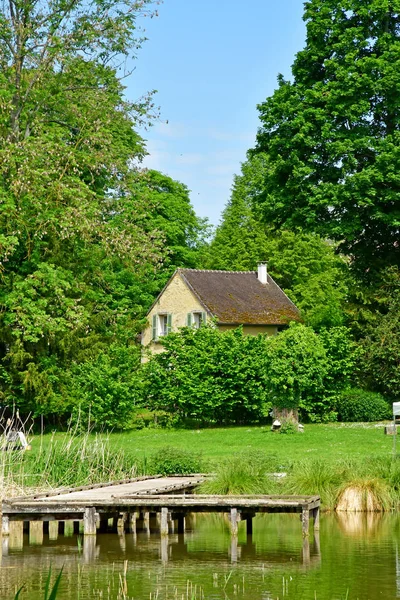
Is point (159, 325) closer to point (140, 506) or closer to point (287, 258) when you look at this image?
point (287, 258)

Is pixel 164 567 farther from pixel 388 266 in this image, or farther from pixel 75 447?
pixel 388 266

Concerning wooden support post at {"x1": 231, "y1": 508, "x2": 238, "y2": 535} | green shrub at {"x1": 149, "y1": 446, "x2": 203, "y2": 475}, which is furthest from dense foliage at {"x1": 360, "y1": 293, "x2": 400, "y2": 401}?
wooden support post at {"x1": 231, "y1": 508, "x2": 238, "y2": 535}

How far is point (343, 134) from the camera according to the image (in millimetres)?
37969

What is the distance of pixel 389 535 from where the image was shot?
18.3m

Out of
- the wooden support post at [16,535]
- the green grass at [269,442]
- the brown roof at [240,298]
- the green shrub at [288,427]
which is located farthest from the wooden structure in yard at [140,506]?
the brown roof at [240,298]

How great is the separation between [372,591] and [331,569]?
162 centimetres

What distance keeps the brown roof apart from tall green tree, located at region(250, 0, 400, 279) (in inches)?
411

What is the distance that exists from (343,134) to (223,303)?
15169 mm

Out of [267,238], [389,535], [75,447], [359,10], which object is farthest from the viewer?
[267,238]

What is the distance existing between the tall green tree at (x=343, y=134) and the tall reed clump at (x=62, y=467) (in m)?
16.8

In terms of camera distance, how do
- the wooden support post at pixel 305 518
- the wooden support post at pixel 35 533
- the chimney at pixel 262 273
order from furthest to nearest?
the chimney at pixel 262 273
the wooden support post at pixel 35 533
the wooden support post at pixel 305 518

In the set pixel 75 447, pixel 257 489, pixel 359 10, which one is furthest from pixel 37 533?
pixel 359 10

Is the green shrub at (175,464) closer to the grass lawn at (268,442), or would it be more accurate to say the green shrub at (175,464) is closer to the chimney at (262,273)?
the grass lawn at (268,442)

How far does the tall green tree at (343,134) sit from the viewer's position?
3728cm
